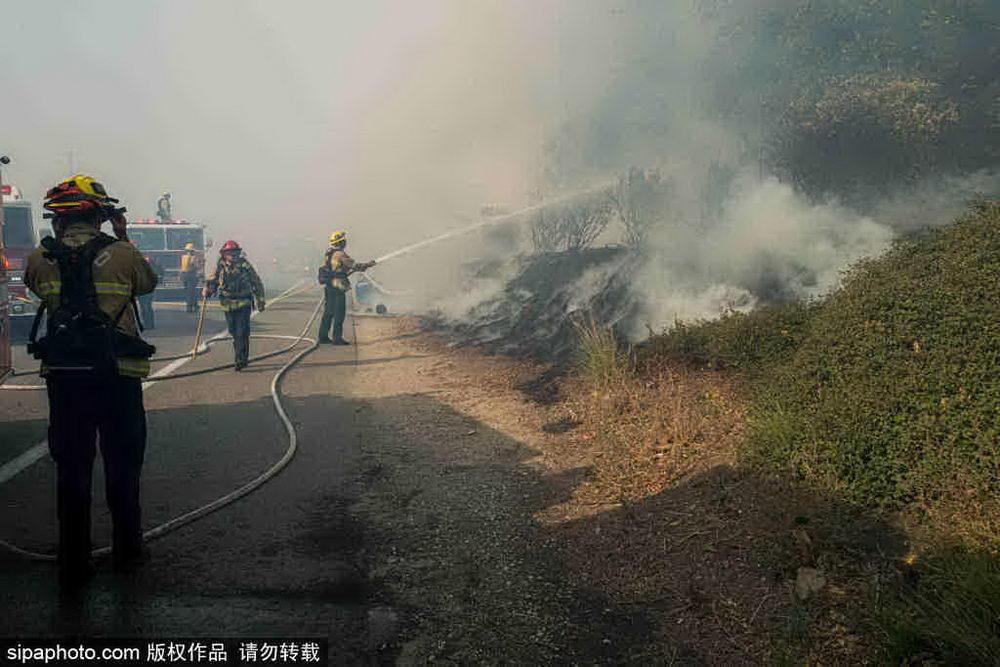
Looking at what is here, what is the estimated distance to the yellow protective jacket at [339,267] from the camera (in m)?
12.5

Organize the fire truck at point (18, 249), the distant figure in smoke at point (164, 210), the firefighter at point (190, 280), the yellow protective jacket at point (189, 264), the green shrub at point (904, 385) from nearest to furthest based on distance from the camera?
the green shrub at point (904, 385), the fire truck at point (18, 249), the yellow protective jacket at point (189, 264), the firefighter at point (190, 280), the distant figure in smoke at point (164, 210)

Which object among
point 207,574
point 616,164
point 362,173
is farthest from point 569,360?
point 362,173

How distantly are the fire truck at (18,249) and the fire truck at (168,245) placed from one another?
7.88 metres

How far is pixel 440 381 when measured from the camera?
9.28 m

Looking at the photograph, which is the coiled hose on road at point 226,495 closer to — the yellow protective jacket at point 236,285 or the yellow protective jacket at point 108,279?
the yellow protective jacket at point 108,279

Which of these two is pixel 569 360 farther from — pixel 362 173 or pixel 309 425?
pixel 362 173

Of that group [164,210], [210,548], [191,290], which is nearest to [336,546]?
[210,548]

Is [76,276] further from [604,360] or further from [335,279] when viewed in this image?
[335,279]

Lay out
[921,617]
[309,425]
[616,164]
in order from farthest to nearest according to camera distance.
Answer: [616,164] < [309,425] < [921,617]

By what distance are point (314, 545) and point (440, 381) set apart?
5.16 meters

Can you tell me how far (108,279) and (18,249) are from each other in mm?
10456

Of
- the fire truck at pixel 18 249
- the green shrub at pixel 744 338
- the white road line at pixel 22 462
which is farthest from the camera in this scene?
the fire truck at pixel 18 249

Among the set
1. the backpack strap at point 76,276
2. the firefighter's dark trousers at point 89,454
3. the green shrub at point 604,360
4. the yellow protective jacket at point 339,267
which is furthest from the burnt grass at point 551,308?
the backpack strap at point 76,276

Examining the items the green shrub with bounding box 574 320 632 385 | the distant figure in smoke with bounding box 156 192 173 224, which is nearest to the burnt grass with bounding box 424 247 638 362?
the green shrub with bounding box 574 320 632 385
